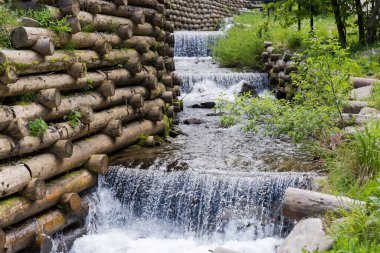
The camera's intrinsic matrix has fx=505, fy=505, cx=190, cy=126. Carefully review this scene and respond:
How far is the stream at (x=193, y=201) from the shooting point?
708 centimetres

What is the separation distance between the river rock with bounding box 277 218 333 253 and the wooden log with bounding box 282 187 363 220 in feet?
0.91

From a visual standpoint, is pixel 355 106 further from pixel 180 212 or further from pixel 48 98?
pixel 48 98

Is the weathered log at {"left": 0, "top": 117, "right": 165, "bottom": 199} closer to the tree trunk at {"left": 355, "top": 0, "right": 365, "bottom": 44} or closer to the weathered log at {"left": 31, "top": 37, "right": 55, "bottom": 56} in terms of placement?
the weathered log at {"left": 31, "top": 37, "right": 55, "bottom": 56}

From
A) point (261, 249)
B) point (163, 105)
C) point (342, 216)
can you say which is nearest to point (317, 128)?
point (261, 249)

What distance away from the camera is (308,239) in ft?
16.2

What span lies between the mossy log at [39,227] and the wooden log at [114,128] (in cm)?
155

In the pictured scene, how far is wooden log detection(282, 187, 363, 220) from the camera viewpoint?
5422 millimetres

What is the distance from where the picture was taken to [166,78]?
11852mm

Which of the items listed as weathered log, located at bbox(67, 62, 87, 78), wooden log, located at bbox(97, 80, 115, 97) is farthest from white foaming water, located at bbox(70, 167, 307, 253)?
weathered log, located at bbox(67, 62, 87, 78)

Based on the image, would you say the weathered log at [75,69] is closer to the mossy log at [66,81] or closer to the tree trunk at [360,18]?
the mossy log at [66,81]

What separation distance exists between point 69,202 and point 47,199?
352 millimetres

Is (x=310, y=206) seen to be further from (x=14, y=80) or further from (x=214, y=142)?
(x=214, y=142)

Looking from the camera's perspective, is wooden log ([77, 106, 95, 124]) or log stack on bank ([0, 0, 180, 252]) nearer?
log stack on bank ([0, 0, 180, 252])

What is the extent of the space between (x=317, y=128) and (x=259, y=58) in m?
9.69
